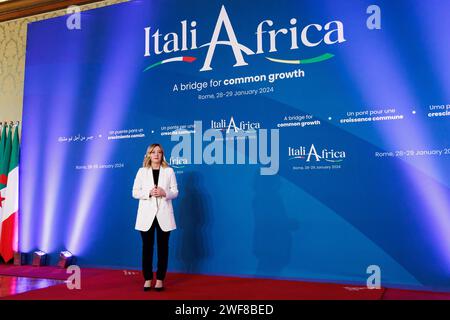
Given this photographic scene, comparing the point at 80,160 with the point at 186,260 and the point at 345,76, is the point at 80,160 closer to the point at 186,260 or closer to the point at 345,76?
the point at 186,260

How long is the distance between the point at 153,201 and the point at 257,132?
151 centimetres

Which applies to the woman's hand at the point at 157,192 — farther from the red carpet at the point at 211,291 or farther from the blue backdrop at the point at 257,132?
the blue backdrop at the point at 257,132

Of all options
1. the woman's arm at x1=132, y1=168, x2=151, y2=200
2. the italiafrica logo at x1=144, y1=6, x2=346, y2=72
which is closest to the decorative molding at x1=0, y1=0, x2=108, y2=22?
the italiafrica logo at x1=144, y1=6, x2=346, y2=72

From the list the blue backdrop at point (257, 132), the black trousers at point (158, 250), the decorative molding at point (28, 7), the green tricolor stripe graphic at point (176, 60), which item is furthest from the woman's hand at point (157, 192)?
the decorative molding at point (28, 7)

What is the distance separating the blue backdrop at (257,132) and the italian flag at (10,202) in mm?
126

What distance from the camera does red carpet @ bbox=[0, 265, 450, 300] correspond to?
12.9ft

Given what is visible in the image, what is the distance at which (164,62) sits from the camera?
5.62m

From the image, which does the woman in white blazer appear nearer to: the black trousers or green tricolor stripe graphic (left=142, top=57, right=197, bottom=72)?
the black trousers

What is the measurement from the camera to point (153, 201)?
Result: 4.18 m

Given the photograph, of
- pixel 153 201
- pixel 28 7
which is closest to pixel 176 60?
pixel 153 201

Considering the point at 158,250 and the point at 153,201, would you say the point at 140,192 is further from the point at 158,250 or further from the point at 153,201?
the point at 158,250

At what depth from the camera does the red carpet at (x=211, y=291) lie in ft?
12.9
